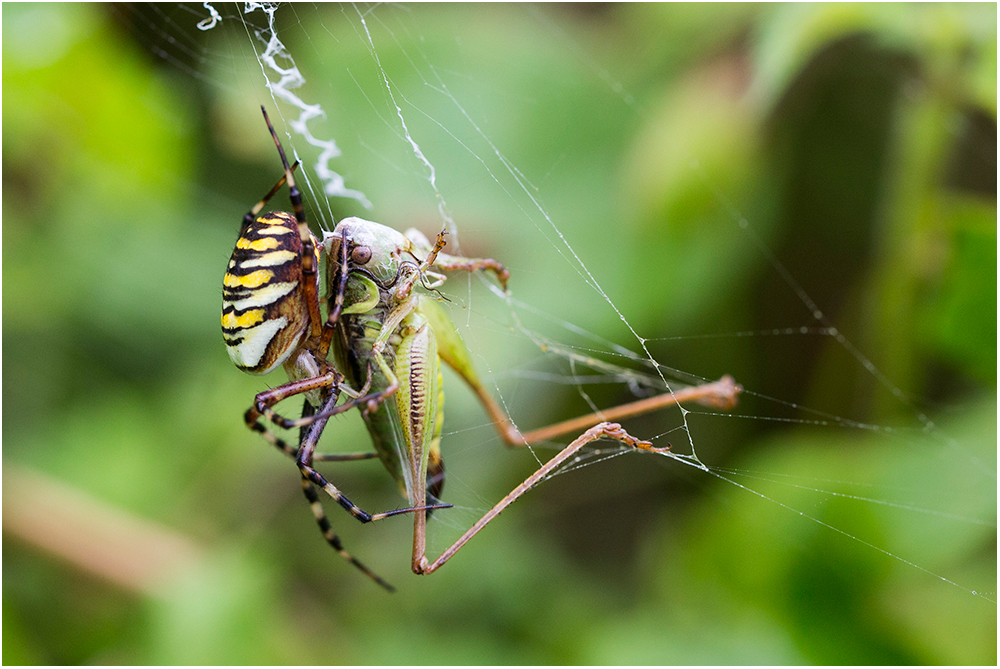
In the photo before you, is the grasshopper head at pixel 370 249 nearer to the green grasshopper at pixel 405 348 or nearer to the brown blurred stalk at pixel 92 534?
the green grasshopper at pixel 405 348

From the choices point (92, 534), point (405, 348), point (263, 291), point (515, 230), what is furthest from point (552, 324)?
point (92, 534)

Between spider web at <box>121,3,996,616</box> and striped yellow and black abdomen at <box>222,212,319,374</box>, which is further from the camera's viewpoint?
spider web at <box>121,3,996,616</box>

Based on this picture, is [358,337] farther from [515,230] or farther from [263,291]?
[515,230]

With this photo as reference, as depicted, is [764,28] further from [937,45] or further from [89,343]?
[89,343]

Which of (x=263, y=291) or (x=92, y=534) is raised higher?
(x=263, y=291)

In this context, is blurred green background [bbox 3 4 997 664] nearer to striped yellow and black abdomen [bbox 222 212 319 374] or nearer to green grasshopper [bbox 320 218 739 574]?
green grasshopper [bbox 320 218 739 574]

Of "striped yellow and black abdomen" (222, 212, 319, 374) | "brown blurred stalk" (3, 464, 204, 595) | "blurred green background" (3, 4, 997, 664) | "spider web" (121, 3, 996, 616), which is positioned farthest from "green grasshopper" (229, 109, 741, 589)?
"brown blurred stalk" (3, 464, 204, 595)
